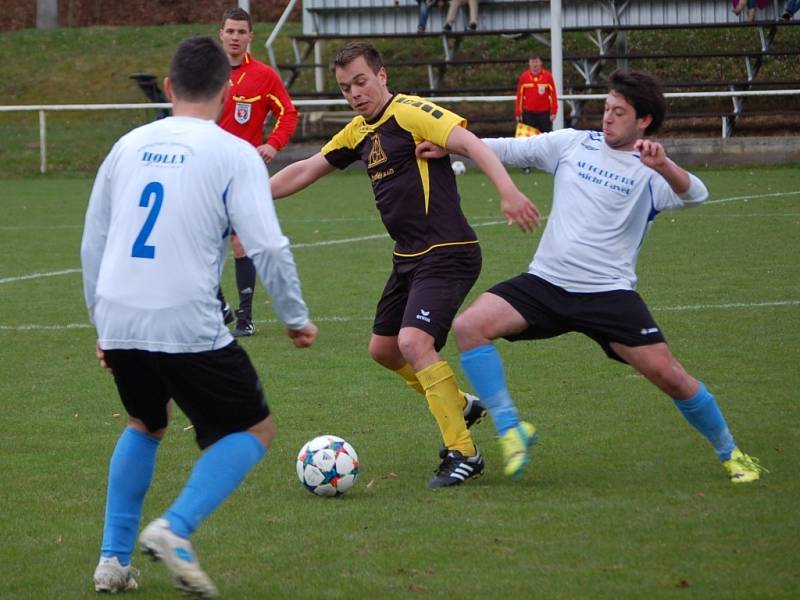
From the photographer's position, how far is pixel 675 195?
543 centimetres

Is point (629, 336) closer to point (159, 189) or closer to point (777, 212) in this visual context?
point (159, 189)

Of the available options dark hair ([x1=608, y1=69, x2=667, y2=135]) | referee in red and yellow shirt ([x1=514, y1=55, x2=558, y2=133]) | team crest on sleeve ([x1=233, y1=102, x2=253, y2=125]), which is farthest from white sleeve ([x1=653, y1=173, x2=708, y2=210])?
referee in red and yellow shirt ([x1=514, y1=55, x2=558, y2=133])

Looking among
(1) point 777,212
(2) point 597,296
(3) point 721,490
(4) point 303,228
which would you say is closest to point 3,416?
(2) point 597,296

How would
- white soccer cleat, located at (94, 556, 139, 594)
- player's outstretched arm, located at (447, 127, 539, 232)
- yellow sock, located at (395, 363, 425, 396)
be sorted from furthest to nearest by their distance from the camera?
yellow sock, located at (395, 363, 425, 396), player's outstretched arm, located at (447, 127, 539, 232), white soccer cleat, located at (94, 556, 139, 594)

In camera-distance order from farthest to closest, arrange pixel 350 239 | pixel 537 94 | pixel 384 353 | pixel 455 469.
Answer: pixel 537 94 < pixel 350 239 < pixel 384 353 < pixel 455 469

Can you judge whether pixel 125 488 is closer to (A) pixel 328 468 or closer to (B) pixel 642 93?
(A) pixel 328 468

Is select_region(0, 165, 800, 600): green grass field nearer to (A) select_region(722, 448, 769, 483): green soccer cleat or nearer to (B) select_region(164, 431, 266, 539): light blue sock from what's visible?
(A) select_region(722, 448, 769, 483): green soccer cleat

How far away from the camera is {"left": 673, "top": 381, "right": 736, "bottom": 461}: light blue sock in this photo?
5.40 meters

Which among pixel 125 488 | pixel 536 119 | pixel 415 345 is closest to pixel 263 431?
pixel 125 488

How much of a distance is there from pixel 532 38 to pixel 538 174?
8690 millimetres

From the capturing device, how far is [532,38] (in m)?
30.6

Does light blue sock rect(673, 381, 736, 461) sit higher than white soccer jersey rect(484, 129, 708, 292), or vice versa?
white soccer jersey rect(484, 129, 708, 292)

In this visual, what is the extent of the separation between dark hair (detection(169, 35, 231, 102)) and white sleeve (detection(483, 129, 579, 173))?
1.87 metres

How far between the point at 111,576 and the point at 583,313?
2.23 m
